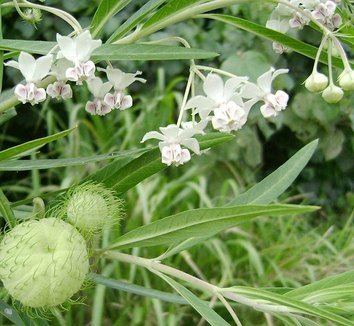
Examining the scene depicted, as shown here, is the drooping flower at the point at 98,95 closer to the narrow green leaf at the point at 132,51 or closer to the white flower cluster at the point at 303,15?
the narrow green leaf at the point at 132,51

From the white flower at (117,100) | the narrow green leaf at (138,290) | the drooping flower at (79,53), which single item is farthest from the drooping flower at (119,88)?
the narrow green leaf at (138,290)

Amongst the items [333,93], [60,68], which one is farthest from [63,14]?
[333,93]

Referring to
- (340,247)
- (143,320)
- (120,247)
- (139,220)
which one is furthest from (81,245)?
(340,247)

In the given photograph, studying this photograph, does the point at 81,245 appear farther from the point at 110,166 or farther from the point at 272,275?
the point at 272,275

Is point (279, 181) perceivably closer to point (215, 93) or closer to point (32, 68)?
point (215, 93)

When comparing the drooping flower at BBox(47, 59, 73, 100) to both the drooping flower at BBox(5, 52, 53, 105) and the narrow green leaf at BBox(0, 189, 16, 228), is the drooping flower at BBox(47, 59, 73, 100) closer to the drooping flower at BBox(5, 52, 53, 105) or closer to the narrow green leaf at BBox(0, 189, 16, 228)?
the drooping flower at BBox(5, 52, 53, 105)

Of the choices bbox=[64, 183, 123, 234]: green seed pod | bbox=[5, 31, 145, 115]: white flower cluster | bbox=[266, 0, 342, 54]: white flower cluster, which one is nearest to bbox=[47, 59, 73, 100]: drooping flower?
bbox=[5, 31, 145, 115]: white flower cluster

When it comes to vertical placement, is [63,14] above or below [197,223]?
above

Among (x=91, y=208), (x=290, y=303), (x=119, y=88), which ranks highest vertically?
(x=119, y=88)
